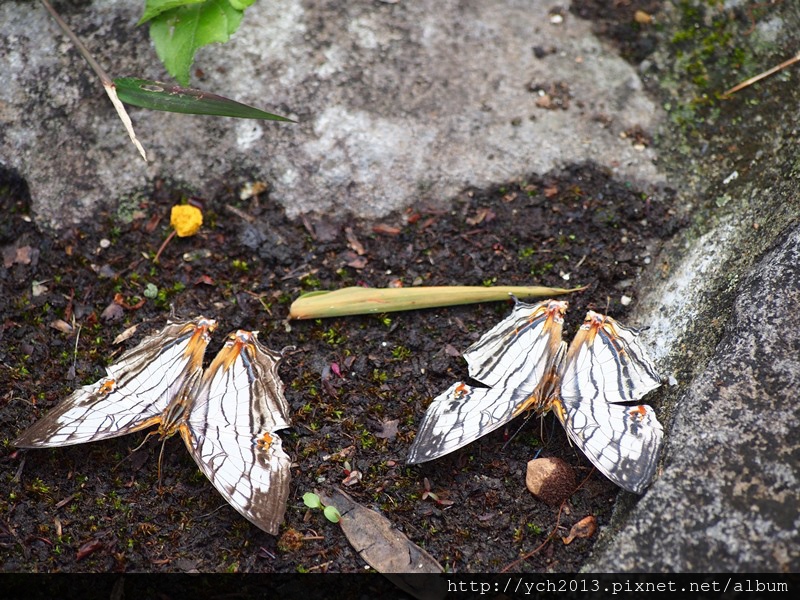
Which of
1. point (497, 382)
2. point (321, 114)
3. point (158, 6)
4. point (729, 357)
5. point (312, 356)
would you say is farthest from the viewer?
point (321, 114)

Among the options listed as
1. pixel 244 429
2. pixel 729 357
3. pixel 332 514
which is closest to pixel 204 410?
pixel 244 429

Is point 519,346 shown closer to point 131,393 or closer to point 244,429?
point 244,429

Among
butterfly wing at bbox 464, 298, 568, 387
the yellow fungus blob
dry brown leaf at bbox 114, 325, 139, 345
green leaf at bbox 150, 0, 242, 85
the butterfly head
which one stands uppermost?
green leaf at bbox 150, 0, 242, 85

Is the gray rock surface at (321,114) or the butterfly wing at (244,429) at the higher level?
the gray rock surface at (321,114)

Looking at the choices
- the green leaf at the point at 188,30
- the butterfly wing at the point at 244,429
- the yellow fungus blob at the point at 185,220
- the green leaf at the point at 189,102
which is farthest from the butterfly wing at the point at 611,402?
the green leaf at the point at 188,30

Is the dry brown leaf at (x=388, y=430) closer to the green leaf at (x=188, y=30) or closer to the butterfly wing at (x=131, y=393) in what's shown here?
the butterfly wing at (x=131, y=393)

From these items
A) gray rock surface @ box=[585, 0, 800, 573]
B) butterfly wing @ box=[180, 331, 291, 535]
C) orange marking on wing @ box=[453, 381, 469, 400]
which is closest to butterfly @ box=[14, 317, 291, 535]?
butterfly wing @ box=[180, 331, 291, 535]

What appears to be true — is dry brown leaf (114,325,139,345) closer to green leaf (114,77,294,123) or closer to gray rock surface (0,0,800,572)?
gray rock surface (0,0,800,572)

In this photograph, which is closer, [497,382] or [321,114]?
[497,382]
